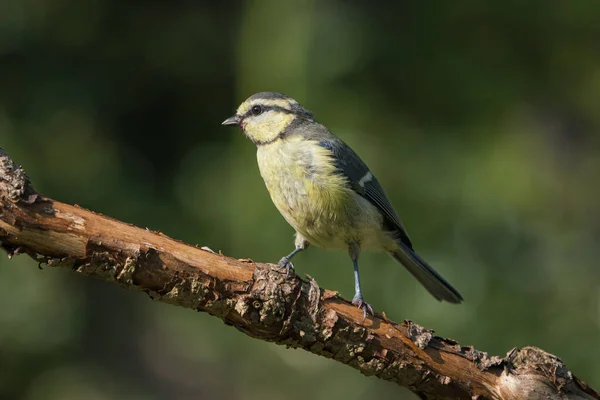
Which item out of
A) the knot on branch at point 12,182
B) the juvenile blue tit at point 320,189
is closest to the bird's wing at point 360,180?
the juvenile blue tit at point 320,189

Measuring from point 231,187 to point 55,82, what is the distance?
3.59ft

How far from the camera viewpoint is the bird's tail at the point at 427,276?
2.58 metres

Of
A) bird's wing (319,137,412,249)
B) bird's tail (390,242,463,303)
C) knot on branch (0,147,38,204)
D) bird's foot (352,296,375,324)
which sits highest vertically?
bird's wing (319,137,412,249)

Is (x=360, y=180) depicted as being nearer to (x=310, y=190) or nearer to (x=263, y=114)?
(x=310, y=190)

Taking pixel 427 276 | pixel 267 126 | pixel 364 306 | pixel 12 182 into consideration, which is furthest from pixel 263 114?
pixel 12 182

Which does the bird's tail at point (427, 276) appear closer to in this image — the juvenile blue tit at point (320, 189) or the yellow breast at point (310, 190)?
the juvenile blue tit at point (320, 189)

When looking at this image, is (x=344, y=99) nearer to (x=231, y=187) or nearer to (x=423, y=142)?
(x=423, y=142)

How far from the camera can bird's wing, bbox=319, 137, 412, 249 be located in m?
2.45

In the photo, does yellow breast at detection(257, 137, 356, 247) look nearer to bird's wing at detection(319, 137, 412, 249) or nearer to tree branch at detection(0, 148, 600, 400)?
bird's wing at detection(319, 137, 412, 249)

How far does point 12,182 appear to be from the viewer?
5.05 feet

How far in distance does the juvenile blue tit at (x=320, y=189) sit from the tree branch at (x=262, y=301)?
0.40m

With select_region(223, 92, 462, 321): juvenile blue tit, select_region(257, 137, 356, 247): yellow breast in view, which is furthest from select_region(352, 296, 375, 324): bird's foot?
select_region(257, 137, 356, 247): yellow breast

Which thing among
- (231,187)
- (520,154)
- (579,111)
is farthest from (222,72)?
(579,111)

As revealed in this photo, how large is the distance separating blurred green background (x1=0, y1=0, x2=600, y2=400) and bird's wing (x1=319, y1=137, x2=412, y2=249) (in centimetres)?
65
